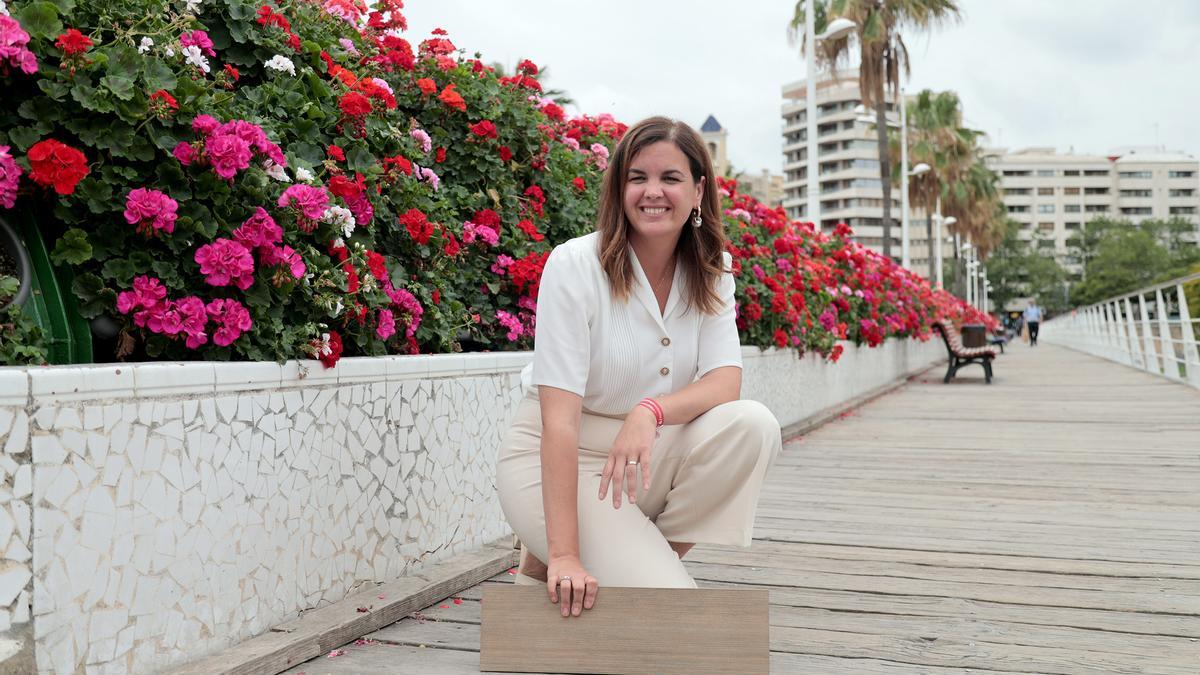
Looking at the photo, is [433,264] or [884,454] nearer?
[433,264]

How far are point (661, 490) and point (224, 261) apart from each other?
121 centimetres

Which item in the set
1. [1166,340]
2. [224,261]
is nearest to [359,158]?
[224,261]

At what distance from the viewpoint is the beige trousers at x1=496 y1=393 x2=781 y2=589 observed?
2471 mm

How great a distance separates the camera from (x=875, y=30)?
80.3 feet

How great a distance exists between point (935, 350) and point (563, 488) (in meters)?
22.8

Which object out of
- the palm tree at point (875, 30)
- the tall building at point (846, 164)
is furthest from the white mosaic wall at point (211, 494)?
the tall building at point (846, 164)

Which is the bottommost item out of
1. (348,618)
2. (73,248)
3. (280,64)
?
(348,618)

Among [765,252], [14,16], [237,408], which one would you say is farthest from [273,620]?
[765,252]

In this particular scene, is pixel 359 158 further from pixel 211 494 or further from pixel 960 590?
pixel 960 590

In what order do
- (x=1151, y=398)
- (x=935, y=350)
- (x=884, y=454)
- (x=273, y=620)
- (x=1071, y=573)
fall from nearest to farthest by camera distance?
(x=273, y=620)
(x=1071, y=573)
(x=884, y=454)
(x=1151, y=398)
(x=935, y=350)

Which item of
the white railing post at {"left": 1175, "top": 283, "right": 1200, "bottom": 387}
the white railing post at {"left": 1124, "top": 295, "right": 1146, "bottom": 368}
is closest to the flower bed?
the white railing post at {"left": 1175, "top": 283, "right": 1200, "bottom": 387}

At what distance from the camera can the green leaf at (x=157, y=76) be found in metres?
2.52

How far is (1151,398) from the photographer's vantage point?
11719mm

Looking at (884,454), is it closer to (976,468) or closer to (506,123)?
(976,468)
